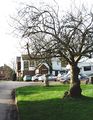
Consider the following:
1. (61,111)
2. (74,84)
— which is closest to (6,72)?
(74,84)

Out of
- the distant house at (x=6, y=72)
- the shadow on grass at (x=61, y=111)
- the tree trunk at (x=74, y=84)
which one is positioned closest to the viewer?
the shadow on grass at (x=61, y=111)

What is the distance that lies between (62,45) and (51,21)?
171cm

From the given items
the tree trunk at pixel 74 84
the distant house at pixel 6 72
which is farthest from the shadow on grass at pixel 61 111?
the distant house at pixel 6 72

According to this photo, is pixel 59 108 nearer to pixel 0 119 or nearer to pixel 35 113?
pixel 35 113

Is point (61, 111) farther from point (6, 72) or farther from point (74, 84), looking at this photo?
point (6, 72)

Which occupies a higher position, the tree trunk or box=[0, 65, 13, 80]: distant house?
box=[0, 65, 13, 80]: distant house

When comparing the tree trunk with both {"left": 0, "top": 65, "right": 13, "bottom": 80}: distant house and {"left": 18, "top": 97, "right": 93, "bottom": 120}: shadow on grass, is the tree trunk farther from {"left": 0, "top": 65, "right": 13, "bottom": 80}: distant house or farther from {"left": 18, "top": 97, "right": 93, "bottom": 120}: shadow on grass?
{"left": 0, "top": 65, "right": 13, "bottom": 80}: distant house

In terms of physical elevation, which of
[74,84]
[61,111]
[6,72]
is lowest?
[61,111]

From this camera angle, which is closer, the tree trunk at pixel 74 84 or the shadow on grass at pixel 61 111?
the shadow on grass at pixel 61 111

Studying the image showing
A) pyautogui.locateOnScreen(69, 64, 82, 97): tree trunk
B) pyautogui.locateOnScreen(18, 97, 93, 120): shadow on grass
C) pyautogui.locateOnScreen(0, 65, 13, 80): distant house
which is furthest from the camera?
pyautogui.locateOnScreen(0, 65, 13, 80): distant house

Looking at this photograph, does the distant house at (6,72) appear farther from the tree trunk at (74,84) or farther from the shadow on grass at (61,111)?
the shadow on grass at (61,111)

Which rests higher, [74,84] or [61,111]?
[74,84]

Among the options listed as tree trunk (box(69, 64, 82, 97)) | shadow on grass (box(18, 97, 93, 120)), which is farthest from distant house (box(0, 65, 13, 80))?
shadow on grass (box(18, 97, 93, 120))

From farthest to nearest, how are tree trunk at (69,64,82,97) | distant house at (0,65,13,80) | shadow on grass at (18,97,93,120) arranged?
distant house at (0,65,13,80) → tree trunk at (69,64,82,97) → shadow on grass at (18,97,93,120)
